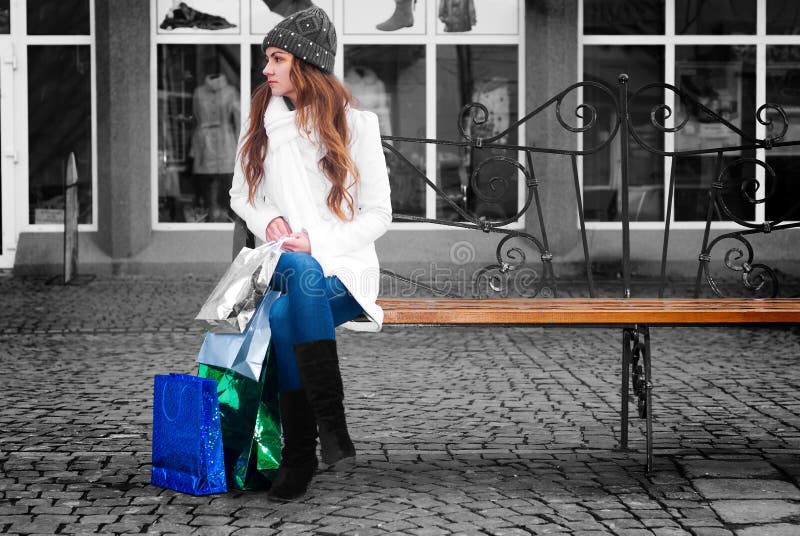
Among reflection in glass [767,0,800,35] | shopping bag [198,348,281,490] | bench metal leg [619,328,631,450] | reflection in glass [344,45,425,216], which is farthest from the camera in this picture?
reflection in glass [767,0,800,35]

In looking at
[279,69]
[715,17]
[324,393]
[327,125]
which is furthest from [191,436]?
[715,17]

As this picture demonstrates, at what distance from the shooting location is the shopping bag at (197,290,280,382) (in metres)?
4.28

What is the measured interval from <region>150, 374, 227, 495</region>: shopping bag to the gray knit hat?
1198mm

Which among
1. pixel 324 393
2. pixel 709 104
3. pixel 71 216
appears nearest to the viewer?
pixel 324 393

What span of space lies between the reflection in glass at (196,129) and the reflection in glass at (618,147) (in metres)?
3.78

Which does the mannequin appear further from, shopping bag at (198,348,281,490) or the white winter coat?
shopping bag at (198,348,281,490)

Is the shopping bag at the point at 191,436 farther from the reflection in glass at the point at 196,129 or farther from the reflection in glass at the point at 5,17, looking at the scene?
the reflection in glass at the point at 5,17

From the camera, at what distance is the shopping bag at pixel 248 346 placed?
4277 millimetres

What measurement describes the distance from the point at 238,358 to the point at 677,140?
1046 centimetres

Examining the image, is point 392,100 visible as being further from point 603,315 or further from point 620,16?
point 603,315

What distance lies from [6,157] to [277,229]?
9939mm

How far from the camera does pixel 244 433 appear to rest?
4395mm

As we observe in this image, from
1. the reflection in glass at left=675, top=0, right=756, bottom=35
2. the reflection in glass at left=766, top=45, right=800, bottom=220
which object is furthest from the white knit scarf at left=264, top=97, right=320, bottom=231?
the reflection in glass at left=766, top=45, right=800, bottom=220

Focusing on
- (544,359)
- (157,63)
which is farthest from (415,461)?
(157,63)
